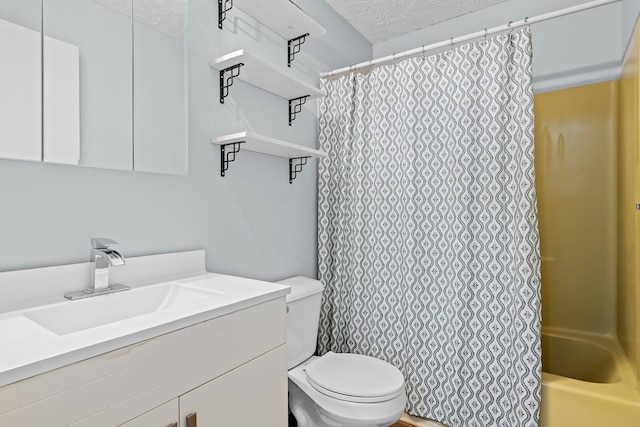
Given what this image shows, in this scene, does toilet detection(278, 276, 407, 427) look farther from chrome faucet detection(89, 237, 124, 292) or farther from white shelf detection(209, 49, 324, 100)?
white shelf detection(209, 49, 324, 100)

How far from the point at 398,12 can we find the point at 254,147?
1.47m

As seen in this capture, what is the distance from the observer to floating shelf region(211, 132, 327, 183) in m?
1.46

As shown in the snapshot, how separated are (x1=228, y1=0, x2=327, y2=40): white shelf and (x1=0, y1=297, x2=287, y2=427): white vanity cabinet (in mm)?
1344

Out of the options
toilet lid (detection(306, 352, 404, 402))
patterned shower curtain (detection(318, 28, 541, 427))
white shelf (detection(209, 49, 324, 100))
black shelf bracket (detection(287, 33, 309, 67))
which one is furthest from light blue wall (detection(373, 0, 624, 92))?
toilet lid (detection(306, 352, 404, 402))

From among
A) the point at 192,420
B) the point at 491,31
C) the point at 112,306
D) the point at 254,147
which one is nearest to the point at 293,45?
the point at 254,147

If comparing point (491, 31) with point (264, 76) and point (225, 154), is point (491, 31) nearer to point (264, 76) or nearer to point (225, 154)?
point (264, 76)

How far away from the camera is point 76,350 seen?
26.2 inches

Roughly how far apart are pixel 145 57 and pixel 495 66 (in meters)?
1.49

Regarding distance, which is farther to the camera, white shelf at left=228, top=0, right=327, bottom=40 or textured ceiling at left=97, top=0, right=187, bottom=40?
white shelf at left=228, top=0, right=327, bottom=40

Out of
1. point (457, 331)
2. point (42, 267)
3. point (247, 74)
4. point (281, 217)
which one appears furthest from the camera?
point (281, 217)

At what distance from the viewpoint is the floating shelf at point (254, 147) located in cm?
146

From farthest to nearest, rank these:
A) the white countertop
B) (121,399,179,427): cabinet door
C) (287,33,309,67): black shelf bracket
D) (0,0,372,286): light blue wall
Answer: (287,33,309,67): black shelf bracket → (0,0,372,286): light blue wall → (121,399,179,427): cabinet door → the white countertop

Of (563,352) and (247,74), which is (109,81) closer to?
(247,74)

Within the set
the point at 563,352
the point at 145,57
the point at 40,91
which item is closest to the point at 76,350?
the point at 40,91
